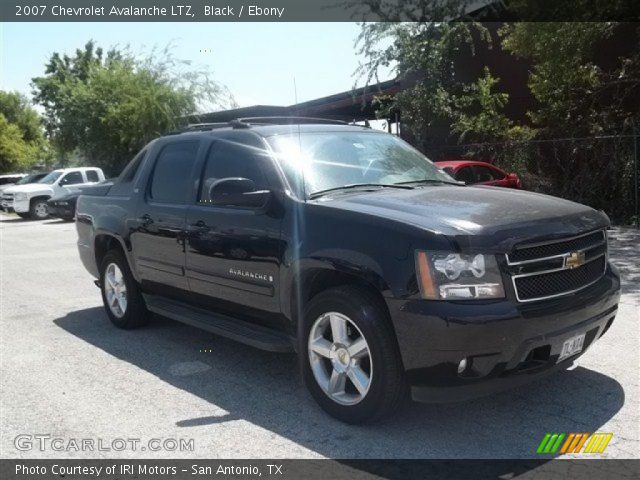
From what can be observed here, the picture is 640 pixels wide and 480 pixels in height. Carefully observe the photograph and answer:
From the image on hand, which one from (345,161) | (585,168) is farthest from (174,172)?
(585,168)

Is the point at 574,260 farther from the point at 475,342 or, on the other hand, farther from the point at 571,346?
the point at 475,342

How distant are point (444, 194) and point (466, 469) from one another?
1.84m

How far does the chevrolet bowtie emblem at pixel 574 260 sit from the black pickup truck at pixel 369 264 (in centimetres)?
1

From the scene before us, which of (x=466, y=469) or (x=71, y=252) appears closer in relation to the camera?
(x=466, y=469)

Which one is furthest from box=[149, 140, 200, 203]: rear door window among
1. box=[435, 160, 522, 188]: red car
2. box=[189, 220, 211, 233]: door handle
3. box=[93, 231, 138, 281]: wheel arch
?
box=[435, 160, 522, 188]: red car

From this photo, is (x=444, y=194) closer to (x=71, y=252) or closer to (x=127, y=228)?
(x=127, y=228)

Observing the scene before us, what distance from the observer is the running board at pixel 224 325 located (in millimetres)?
4531

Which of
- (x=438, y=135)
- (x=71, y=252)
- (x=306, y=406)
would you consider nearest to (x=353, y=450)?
(x=306, y=406)

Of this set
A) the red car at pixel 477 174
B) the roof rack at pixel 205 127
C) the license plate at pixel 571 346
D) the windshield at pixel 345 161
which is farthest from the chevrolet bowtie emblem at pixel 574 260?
the red car at pixel 477 174

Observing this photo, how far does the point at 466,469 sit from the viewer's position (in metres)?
3.47

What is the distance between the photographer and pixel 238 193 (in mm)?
4500

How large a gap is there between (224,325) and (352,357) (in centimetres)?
139

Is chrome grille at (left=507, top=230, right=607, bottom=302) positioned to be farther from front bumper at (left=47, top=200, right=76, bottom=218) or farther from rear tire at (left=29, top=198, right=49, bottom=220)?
rear tire at (left=29, top=198, right=49, bottom=220)

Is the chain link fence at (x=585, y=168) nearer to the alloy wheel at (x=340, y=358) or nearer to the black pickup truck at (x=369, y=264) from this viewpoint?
the black pickup truck at (x=369, y=264)
